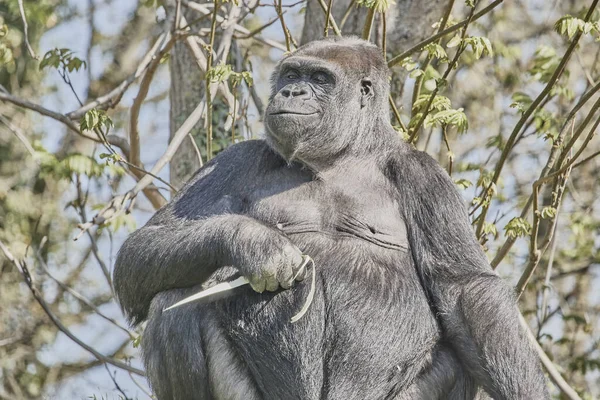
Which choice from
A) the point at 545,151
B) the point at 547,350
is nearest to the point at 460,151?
the point at 545,151

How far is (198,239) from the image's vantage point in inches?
225

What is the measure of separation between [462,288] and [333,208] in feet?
3.05

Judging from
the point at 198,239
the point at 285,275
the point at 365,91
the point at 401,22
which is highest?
the point at 401,22

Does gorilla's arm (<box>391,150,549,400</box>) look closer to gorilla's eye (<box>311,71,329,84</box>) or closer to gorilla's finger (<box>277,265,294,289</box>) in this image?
gorilla's eye (<box>311,71,329,84</box>)

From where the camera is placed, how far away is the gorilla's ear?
6.51 meters

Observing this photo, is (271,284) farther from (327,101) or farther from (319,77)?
(319,77)

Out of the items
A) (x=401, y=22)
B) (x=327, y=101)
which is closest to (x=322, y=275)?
(x=327, y=101)

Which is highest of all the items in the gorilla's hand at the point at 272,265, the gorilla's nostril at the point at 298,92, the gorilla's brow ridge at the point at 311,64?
the gorilla's brow ridge at the point at 311,64

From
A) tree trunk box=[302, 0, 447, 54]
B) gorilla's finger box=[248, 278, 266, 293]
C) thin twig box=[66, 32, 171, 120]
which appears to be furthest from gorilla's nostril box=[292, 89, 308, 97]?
tree trunk box=[302, 0, 447, 54]

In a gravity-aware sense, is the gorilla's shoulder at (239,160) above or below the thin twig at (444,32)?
below

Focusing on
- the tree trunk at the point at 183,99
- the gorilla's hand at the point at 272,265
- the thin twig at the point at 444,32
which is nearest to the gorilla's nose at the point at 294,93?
the gorilla's hand at the point at 272,265

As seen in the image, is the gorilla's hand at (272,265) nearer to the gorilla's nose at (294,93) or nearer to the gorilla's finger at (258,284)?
the gorilla's finger at (258,284)

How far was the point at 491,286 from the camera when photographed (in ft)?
19.1

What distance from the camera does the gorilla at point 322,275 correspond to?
5.71 meters
